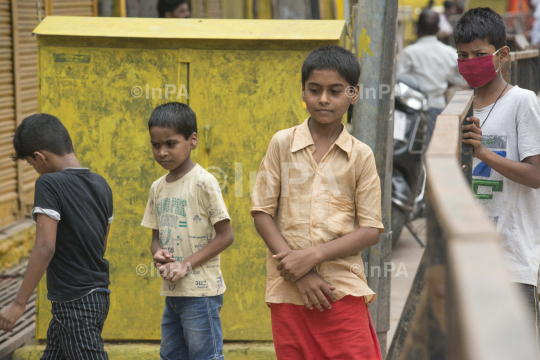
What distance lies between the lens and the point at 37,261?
7.84 ft

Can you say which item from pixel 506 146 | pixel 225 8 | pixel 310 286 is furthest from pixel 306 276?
pixel 225 8

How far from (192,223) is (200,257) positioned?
0.51 ft

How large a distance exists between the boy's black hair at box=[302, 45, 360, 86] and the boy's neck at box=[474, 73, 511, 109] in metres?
0.64

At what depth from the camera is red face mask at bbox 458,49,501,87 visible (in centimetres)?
242

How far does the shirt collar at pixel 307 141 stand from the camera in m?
2.15

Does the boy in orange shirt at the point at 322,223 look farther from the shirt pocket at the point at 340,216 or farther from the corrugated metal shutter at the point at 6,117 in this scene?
the corrugated metal shutter at the point at 6,117

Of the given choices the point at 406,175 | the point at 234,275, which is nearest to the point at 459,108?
the point at 234,275

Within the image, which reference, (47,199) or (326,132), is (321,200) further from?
(47,199)

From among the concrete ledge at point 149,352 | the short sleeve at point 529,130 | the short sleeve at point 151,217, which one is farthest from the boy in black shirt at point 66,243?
the short sleeve at point 529,130

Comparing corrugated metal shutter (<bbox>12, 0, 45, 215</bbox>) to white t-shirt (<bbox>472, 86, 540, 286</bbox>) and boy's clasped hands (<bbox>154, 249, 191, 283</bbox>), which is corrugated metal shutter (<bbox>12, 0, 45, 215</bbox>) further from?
white t-shirt (<bbox>472, 86, 540, 286</bbox>)

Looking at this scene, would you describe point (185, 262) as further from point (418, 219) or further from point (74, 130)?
point (418, 219)

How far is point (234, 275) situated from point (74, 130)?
1160 millimetres

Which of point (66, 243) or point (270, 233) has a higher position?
point (270, 233)

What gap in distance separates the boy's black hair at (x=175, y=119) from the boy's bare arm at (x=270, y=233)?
60 centimetres
